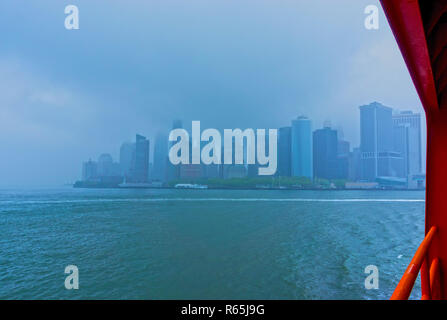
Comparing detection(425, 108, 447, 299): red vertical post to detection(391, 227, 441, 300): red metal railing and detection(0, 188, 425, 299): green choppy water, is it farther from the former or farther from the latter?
detection(0, 188, 425, 299): green choppy water

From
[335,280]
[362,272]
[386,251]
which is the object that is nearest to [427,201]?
[335,280]

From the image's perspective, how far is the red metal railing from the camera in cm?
79

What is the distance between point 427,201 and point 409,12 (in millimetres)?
1675

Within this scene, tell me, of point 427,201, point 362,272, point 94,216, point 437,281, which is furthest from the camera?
point 94,216

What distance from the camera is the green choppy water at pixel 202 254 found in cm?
702

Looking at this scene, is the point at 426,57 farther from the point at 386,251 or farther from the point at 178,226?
the point at 178,226

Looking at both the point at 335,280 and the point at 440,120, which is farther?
the point at 335,280

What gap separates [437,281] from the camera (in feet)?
5.63

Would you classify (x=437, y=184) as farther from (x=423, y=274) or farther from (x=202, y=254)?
(x=202, y=254)

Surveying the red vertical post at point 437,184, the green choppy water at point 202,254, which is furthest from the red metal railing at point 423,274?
the green choppy water at point 202,254

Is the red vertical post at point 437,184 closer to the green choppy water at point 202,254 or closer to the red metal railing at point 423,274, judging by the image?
the red metal railing at point 423,274

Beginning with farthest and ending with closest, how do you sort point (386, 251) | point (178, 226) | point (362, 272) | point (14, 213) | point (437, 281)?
point (14, 213), point (178, 226), point (386, 251), point (362, 272), point (437, 281)

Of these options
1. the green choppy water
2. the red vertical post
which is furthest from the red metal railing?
the green choppy water

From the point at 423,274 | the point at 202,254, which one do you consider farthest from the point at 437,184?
the point at 202,254
